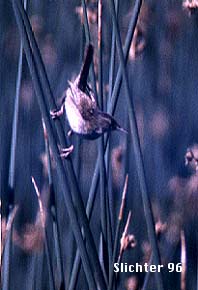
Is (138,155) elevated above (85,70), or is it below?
below

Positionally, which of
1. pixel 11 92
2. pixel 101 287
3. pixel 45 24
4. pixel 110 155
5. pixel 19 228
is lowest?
pixel 101 287

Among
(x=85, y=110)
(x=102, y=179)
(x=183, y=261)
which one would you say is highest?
(x=85, y=110)

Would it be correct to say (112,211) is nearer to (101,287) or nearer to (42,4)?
(101,287)

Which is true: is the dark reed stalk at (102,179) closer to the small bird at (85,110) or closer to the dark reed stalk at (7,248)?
the small bird at (85,110)

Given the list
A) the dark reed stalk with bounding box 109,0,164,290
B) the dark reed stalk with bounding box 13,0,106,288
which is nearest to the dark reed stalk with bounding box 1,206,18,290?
the dark reed stalk with bounding box 13,0,106,288

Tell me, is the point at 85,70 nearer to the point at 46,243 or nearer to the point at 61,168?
the point at 61,168

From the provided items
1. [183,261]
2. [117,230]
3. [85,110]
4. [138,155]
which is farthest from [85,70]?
[183,261]

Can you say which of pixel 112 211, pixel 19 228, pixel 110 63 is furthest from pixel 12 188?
pixel 110 63

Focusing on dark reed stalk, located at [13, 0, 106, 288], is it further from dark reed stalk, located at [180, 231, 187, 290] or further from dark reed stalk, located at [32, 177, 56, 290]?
dark reed stalk, located at [180, 231, 187, 290]
